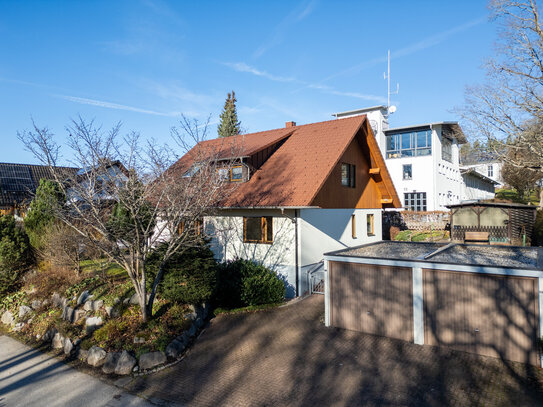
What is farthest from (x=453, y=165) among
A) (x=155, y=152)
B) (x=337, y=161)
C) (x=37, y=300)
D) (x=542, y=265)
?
(x=37, y=300)

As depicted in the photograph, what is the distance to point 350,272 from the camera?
1011 centimetres

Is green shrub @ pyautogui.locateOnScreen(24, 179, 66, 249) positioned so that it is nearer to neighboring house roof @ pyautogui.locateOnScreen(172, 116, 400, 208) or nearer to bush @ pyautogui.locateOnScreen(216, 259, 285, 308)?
neighboring house roof @ pyautogui.locateOnScreen(172, 116, 400, 208)

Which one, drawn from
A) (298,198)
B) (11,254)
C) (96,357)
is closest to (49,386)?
(96,357)

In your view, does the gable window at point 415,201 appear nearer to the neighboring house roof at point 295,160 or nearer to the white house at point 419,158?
the white house at point 419,158

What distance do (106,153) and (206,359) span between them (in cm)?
654

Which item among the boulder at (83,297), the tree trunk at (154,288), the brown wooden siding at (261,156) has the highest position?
the brown wooden siding at (261,156)

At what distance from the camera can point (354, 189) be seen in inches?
680

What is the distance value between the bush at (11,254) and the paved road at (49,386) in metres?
5.56

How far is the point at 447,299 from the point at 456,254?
2.54 meters

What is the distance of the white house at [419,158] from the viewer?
33031 millimetres

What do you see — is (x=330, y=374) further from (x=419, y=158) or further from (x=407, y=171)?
(x=407, y=171)

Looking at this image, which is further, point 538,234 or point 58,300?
point 538,234

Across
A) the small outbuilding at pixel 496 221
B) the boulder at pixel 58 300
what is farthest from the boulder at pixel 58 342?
the small outbuilding at pixel 496 221

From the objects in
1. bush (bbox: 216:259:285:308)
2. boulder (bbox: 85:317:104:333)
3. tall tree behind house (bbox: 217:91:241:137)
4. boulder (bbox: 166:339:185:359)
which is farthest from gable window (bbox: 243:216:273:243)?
tall tree behind house (bbox: 217:91:241:137)
